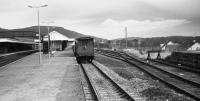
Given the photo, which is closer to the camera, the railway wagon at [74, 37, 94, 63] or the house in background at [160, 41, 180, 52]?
the railway wagon at [74, 37, 94, 63]

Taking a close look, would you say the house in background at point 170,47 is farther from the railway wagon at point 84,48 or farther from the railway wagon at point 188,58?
the railway wagon at point 84,48

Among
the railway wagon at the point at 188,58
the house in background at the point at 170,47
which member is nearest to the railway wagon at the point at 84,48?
the railway wagon at the point at 188,58

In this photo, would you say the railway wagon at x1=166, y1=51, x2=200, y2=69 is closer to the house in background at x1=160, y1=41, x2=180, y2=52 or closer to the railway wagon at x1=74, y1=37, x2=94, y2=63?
the railway wagon at x1=74, y1=37, x2=94, y2=63

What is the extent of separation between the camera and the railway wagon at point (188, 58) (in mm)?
20578

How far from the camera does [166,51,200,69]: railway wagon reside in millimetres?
20578

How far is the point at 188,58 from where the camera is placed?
900 inches

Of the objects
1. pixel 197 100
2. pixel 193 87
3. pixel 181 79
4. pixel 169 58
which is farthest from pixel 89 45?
pixel 197 100

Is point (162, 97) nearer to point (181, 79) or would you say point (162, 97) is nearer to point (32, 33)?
point (181, 79)

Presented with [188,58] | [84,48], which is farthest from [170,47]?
[188,58]

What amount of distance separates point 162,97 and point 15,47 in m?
33.4

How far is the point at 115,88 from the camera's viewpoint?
39.6 ft

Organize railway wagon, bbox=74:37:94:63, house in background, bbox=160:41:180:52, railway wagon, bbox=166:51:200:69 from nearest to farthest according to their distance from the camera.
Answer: railway wagon, bbox=166:51:200:69
railway wagon, bbox=74:37:94:63
house in background, bbox=160:41:180:52

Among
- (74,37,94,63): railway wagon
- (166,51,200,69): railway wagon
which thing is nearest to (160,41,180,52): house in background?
(166,51,200,69): railway wagon

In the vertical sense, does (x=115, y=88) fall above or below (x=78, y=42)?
below
